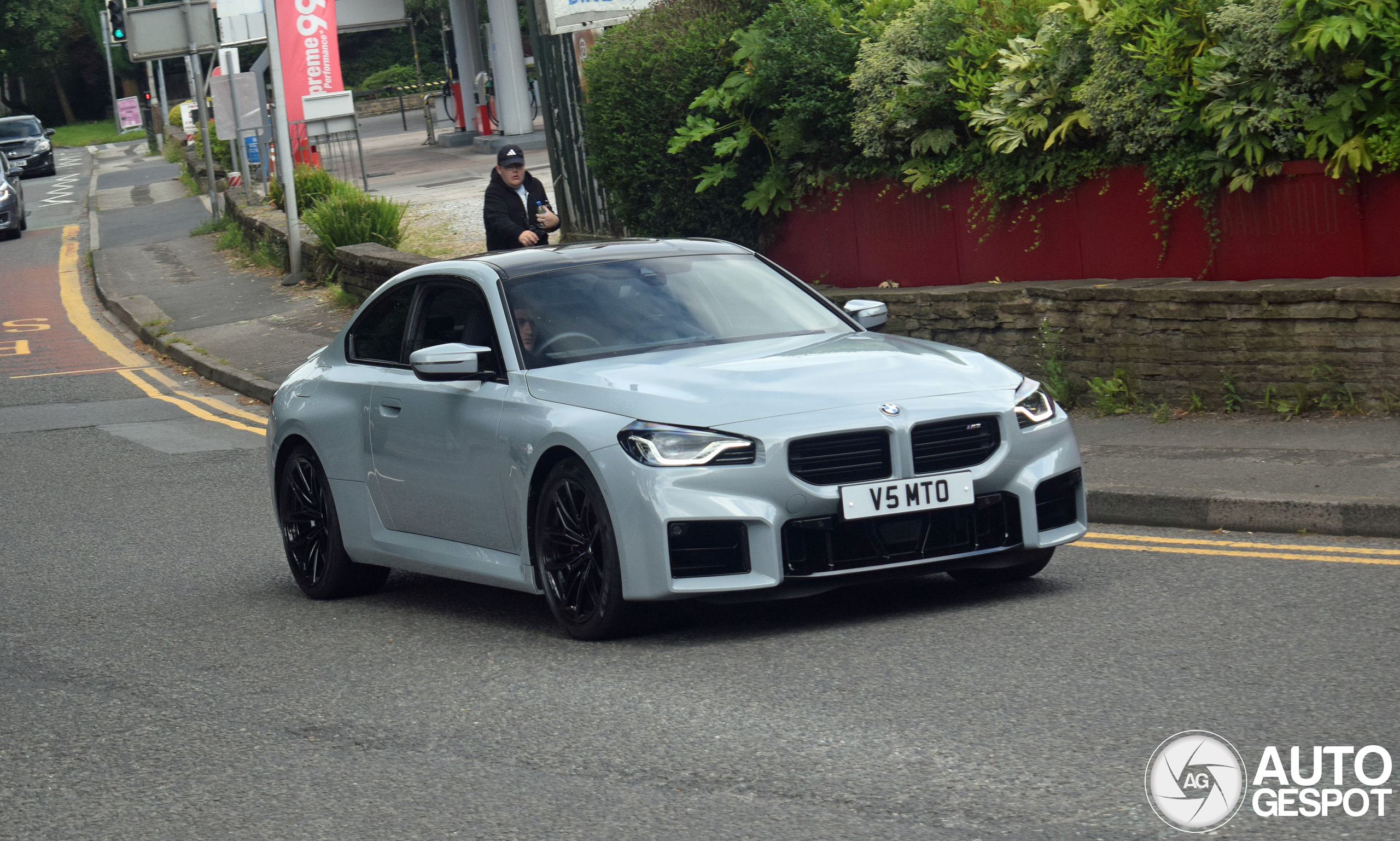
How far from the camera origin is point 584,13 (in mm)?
17500

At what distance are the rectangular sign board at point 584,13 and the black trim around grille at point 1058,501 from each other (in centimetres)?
1123

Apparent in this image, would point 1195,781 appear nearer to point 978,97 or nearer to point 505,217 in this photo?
point 978,97

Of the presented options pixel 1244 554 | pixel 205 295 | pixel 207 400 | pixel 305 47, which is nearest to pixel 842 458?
Result: pixel 1244 554

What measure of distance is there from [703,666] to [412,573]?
329 cm

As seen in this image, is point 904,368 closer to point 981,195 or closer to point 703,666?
point 703,666

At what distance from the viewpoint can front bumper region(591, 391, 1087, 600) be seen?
21.0ft

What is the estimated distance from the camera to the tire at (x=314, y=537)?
852cm

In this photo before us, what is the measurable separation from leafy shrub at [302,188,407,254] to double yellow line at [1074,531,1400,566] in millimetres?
15123

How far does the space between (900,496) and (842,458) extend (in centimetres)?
25

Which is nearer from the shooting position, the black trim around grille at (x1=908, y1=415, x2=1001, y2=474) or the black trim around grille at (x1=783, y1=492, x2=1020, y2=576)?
the black trim around grille at (x1=783, y1=492, x2=1020, y2=576)

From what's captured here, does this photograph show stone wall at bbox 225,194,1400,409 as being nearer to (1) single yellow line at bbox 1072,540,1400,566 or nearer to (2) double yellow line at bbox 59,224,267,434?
(1) single yellow line at bbox 1072,540,1400,566

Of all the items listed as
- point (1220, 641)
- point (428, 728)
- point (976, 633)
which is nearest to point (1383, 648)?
point (1220, 641)

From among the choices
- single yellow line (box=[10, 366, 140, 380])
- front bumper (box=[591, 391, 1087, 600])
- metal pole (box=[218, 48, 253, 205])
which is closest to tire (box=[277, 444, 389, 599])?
front bumper (box=[591, 391, 1087, 600])

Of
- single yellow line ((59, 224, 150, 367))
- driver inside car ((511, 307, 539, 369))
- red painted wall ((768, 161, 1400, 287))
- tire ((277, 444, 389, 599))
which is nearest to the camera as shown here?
driver inside car ((511, 307, 539, 369))
